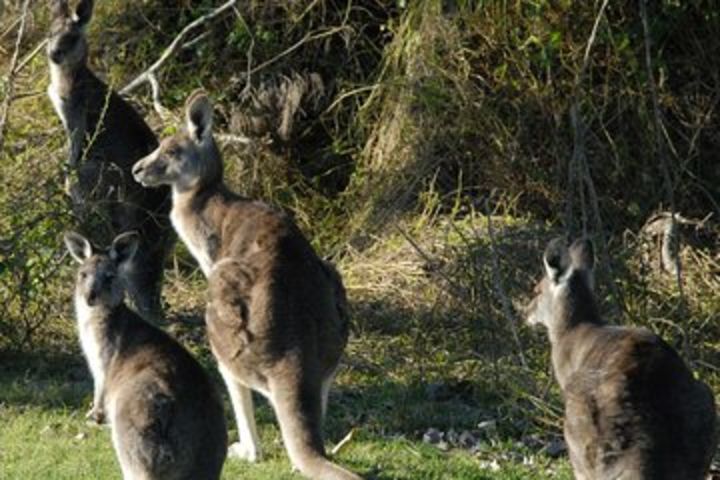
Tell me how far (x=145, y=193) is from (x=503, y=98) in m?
2.47

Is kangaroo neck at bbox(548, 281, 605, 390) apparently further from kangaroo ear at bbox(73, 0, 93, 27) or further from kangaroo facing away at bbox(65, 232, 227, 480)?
kangaroo ear at bbox(73, 0, 93, 27)

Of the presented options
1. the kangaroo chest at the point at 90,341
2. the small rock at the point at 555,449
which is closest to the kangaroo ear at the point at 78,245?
the kangaroo chest at the point at 90,341

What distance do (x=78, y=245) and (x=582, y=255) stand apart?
2409 mm

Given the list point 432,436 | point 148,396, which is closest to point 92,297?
point 148,396

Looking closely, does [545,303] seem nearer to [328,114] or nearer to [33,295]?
[33,295]

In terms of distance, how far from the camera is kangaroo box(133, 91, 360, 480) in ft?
27.4

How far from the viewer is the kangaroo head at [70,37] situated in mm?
11664

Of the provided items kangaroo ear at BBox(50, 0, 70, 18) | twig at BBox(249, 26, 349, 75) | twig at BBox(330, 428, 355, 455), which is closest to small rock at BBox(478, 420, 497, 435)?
twig at BBox(330, 428, 355, 455)

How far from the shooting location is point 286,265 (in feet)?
29.2

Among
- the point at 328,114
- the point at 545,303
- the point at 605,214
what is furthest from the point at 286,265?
the point at 328,114

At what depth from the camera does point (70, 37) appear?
38.5 ft

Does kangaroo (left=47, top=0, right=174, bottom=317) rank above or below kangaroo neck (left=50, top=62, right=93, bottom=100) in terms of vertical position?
below

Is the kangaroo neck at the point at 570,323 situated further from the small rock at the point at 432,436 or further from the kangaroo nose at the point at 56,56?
the kangaroo nose at the point at 56,56

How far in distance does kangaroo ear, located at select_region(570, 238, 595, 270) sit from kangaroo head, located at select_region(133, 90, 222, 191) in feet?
7.69
